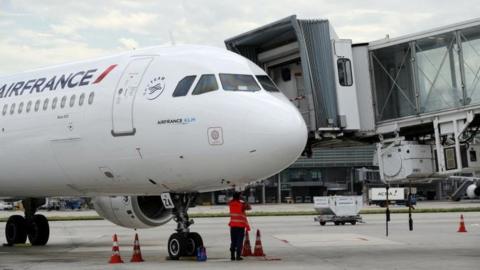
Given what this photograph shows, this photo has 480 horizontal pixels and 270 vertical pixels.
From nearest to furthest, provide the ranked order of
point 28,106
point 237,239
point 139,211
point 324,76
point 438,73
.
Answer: point 237,239
point 438,73
point 324,76
point 28,106
point 139,211

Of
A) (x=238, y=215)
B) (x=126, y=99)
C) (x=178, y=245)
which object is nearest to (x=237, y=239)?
(x=238, y=215)

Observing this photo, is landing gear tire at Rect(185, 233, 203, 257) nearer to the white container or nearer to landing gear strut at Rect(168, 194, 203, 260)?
landing gear strut at Rect(168, 194, 203, 260)

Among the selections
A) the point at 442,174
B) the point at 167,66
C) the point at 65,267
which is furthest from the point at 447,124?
the point at 65,267

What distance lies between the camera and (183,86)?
49.1ft

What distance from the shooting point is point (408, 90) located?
16.7m

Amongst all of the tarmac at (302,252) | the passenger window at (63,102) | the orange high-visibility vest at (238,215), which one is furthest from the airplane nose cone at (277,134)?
the passenger window at (63,102)

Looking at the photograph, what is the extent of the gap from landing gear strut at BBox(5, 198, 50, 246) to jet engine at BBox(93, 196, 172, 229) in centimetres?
431

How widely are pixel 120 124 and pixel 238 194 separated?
2.69 metres

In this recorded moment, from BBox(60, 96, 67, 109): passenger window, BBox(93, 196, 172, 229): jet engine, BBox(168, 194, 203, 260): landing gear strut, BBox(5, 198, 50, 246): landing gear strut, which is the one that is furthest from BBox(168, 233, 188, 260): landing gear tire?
BBox(5, 198, 50, 246): landing gear strut

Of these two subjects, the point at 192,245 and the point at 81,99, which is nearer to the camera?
the point at 192,245

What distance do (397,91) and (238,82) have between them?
12.9ft

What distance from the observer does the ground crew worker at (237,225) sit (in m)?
15.6

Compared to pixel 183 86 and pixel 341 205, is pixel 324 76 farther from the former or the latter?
pixel 341 205

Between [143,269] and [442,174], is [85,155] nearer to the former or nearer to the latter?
[143,269]
